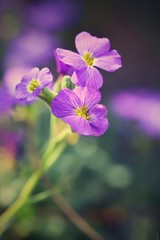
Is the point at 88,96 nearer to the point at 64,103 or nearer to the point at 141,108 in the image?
the point at 64,103

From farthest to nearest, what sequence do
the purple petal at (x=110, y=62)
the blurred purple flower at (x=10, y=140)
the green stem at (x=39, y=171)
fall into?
the blurred purple flower at (x=10, y=140)
the green stem at (x=39, y=171)
the purple petal at (x=110, y=62)

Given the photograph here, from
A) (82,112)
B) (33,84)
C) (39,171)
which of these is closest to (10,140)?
(39,171)

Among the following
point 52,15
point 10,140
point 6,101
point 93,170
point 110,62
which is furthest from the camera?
point 52,15

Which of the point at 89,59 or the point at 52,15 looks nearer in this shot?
the point at 89,59

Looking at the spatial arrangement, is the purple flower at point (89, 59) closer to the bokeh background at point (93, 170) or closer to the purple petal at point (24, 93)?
the purple petal at point (24, 93)

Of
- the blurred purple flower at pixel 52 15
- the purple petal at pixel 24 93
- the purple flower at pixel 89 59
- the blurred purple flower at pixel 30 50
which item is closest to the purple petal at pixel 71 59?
the purple flower at pixel 89 59

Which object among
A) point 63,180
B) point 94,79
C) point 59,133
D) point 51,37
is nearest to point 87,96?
point 94,79

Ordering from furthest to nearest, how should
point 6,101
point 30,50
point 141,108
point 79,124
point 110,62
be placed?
1. point 30,50
2. point 141,108
3. point 6,101
4. point 110,62
5. point 79,124
